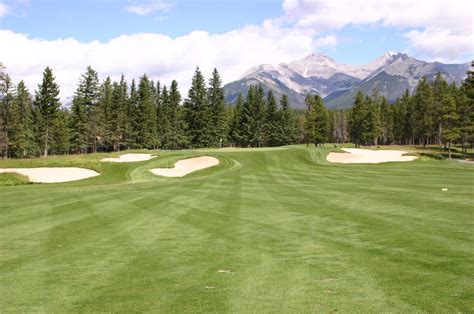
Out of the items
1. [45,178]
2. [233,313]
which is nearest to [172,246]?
[233,313]

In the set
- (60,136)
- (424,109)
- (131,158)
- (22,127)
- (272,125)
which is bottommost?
(131,158)

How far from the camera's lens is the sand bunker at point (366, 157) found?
52906 millimetres

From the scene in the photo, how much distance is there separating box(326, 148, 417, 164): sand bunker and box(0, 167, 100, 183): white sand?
1189 inches

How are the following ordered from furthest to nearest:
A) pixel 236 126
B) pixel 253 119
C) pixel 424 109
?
pixel 236 126 < pixel 253 119 < pixel 424 109

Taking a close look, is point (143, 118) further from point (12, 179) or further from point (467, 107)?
point (467, 107)

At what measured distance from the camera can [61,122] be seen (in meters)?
99.2

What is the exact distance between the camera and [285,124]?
125 metres

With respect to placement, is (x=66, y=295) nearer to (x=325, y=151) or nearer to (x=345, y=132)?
(x=325, y=151)

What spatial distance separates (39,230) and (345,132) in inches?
7297

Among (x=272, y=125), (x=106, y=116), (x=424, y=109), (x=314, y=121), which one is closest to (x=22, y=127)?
(x=106, y=116)

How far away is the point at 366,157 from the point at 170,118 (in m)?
65.5

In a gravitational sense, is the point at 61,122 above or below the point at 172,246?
above

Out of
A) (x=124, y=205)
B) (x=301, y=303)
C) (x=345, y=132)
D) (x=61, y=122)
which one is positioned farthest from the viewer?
(x=345, y=132)

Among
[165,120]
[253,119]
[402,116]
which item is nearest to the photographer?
[165,120]
